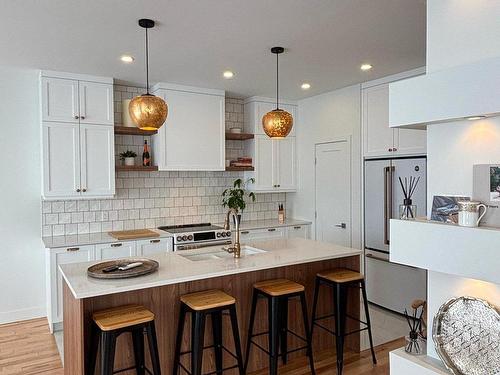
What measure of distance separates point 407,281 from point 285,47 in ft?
9.21

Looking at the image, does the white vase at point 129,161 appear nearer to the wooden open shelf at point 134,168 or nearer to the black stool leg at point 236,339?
the wooden open shelf at point 134,168

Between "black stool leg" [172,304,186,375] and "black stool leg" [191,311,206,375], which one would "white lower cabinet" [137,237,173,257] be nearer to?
"black stool leg" [172,304,186,375]

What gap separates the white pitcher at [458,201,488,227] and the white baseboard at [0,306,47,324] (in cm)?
458

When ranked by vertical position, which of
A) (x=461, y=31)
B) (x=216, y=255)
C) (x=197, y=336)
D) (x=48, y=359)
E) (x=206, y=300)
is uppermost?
(x=461, y=31)

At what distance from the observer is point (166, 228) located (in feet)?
16.1

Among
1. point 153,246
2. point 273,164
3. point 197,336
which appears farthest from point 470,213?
point 273,164

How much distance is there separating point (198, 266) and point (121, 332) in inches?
29.3

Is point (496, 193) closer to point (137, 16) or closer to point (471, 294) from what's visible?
point (471, 294)

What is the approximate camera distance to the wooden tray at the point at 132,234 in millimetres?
4292

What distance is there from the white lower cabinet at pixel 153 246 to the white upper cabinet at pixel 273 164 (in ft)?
5.26

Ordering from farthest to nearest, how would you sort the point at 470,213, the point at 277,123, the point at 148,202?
the point at 148,202, the point at 277,123, the point at 470,213

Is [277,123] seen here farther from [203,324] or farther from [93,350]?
[93,350]

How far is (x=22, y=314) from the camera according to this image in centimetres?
436

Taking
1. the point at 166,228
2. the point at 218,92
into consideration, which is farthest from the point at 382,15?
the point at 166,228
